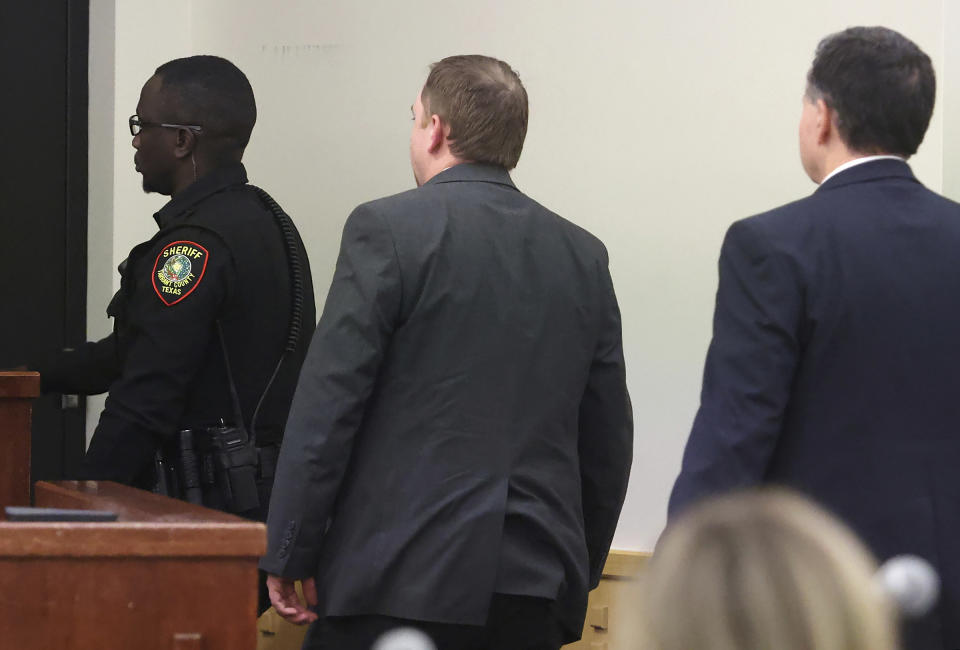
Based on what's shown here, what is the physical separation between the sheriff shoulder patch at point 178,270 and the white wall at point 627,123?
1236 millimetres

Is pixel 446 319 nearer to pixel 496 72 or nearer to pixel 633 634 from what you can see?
pixel 496 72

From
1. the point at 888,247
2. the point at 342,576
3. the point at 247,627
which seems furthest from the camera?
the point at 342,576

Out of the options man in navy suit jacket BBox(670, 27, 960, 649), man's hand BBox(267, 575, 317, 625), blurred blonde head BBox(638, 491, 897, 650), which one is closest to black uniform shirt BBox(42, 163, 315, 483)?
man's hand BBox(267, 575, 317, 625)

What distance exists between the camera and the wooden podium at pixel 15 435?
241 centimetres

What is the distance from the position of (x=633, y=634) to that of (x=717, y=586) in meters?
0.06

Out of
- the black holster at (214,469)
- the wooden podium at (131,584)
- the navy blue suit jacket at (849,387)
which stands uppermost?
the navy blue suit jacket at (849,387)

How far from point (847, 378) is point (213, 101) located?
149 centimetres

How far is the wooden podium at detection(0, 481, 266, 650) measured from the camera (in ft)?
5.03

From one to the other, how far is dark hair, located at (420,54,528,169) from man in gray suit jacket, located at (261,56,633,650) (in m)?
0.06

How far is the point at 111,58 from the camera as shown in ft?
13.2

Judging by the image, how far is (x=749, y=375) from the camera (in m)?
1.92

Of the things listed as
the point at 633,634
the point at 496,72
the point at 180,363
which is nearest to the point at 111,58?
the point at 180,363

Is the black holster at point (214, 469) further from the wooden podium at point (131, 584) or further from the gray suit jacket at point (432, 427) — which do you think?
the wooden podium at point (131, 584)

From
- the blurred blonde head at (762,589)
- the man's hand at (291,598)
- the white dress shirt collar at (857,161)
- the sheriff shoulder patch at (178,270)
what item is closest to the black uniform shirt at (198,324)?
the sheriff shoulder patch at (178,270)
